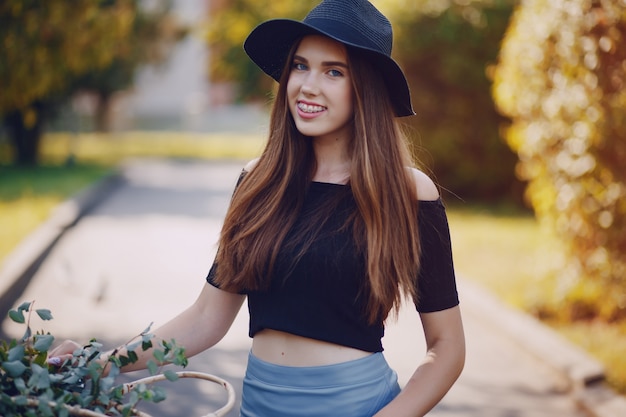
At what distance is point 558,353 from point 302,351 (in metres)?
4.64

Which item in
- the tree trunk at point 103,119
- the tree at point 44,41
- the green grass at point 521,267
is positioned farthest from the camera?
the tree trunk at point 103,119

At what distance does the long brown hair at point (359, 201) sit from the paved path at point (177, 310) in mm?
351

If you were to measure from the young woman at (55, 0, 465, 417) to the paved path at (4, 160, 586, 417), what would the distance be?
1.37ft

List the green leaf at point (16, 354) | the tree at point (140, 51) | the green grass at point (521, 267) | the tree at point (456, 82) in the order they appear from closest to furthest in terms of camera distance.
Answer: the green leaf at point (16, 354), the green grass at point (521, 267), the tree at point (456, 82), the tree at point (140, 51)

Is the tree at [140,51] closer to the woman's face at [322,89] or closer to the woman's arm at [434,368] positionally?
the woman's face at [322,89]

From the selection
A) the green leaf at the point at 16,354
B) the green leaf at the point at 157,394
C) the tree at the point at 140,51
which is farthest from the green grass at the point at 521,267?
the tree at the point at 140,51

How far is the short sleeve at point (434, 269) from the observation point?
8.42 ft

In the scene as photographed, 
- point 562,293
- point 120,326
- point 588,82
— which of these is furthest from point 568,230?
point 120,326

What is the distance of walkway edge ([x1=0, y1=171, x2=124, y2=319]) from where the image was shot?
852cm

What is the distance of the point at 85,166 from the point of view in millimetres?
23453

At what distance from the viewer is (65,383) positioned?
2.20 metres

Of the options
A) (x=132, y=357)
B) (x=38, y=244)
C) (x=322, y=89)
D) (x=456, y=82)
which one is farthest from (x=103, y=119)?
(x=132, y=357)

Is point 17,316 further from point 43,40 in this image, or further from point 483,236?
point 483,236

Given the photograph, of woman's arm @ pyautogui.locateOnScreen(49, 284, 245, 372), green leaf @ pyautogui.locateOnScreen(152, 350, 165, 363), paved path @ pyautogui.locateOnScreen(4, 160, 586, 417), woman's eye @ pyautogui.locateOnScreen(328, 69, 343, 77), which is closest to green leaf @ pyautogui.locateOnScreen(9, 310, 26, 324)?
green leaf @ pyautogui.locateOnScreen(152, 350, 165, 363)
